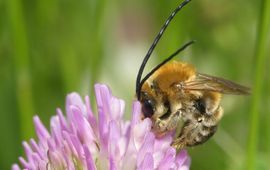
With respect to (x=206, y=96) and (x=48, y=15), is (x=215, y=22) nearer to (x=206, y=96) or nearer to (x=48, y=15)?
(x=48, y=15)

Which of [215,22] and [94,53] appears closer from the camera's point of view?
[94,53]

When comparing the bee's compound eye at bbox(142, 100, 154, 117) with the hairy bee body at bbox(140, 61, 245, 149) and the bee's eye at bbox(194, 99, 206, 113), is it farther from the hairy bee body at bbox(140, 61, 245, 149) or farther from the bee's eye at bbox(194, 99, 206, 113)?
the bee's eye at bbox(194, 99, 206, 113)

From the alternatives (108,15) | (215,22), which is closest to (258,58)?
(215,22)

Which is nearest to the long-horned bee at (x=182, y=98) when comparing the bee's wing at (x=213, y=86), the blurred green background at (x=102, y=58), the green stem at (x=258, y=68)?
the bee's wing at (x=213, y=86)

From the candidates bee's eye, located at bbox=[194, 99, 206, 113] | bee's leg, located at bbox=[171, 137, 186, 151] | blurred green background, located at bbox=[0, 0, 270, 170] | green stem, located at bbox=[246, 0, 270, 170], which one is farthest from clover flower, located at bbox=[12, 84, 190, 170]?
blurred green background, located at bbox=[0, 0, 270, 170]

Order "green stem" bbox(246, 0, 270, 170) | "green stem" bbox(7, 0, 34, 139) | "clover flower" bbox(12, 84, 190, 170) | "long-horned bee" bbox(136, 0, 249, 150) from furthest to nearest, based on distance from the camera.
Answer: "green stem" bbox(7, 0, 34, 139), "green stem" bbox(246, 0, 270, 170), "long-horned bee" bbox(136, 0, 249, 150), "clover flower" bbox(12, 84, 190, 170)

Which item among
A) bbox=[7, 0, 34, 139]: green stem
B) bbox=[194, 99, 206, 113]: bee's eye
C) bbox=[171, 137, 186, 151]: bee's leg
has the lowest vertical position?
bbox=[171, 137, 186, 151]: bee's leg

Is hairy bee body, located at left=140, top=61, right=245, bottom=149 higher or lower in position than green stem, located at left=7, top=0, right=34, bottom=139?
lower
